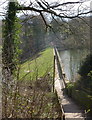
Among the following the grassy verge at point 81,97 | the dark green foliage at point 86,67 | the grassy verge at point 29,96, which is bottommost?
the grassy verge at point 81,97

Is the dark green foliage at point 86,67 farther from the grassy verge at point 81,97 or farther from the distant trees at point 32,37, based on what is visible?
the distant trees at point 32,37

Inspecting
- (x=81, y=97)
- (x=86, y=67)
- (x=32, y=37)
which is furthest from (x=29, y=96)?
(x=86, y=67)

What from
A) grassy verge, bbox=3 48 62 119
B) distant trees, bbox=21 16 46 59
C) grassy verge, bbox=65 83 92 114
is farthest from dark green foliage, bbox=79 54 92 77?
grassy verge, bbox=3 48 62 119

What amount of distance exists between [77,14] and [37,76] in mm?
2633

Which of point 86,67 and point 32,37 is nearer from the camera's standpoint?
Result: point 32,37

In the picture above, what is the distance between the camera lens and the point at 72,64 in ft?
32.8

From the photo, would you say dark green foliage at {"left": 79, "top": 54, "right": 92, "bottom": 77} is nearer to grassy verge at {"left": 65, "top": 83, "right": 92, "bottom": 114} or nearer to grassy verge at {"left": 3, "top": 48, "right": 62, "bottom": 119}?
grassy verge at {"left": 65, "top": 83, "right": 92, "bottom": 114}

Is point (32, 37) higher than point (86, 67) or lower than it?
higher

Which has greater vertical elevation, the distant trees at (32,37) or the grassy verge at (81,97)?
the distant trees at (32,37)

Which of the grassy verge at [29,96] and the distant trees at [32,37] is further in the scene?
the distant trees at [32,37]

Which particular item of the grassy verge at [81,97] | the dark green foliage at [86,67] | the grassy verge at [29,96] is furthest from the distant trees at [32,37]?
the grassy verge at [81,97]

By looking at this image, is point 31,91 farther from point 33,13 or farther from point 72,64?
point 72,64

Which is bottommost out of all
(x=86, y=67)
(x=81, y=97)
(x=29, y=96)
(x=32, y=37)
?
(x=81, y=97)

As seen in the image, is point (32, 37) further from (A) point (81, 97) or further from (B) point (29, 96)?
(A) point (81, 97)
